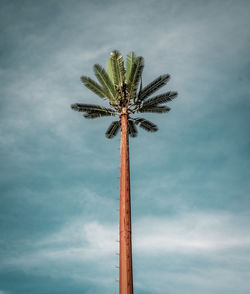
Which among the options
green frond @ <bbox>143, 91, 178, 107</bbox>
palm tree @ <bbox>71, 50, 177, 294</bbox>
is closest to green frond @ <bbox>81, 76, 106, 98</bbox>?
palm tree @ <bbox>71, 50, 177, 294</bbox>

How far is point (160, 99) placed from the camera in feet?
41.3

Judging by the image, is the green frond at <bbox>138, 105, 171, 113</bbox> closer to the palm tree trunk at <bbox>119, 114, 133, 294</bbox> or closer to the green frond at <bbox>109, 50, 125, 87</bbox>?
the green frond at <bbox>109, 50, 125, 87</bbox>

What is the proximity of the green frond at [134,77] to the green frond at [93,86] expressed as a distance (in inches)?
52.3

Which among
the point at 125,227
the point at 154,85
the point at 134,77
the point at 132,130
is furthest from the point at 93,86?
the point at 125,227

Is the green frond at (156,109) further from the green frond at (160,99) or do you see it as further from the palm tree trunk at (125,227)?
the palm tree trunk at (125,227)

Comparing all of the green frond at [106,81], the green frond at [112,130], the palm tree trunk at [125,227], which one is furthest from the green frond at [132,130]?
the palm tree trunk at [125,227]

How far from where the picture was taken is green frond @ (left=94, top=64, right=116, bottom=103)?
12500 mm

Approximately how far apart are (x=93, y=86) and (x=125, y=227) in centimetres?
689

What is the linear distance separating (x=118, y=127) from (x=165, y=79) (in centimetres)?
340

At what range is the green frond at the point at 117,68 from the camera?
12.1 metres

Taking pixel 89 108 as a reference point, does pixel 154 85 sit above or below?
above

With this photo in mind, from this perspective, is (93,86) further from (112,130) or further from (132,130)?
(132,130)

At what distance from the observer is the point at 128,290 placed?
7867 millimetres

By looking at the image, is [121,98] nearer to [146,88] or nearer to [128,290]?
[146,88]
